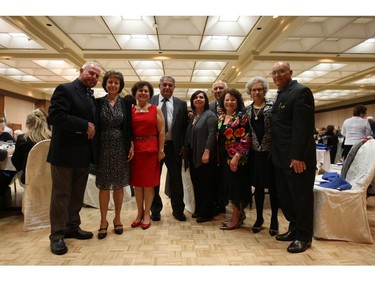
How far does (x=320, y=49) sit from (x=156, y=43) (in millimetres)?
4280

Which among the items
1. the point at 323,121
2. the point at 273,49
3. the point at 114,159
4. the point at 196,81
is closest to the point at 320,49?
the point at 273,49

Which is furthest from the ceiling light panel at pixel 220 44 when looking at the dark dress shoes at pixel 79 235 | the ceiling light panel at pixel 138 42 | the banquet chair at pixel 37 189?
the dark dress shoes at pixel 79 235

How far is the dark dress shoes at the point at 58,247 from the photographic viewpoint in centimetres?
221

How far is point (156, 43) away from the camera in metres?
7.29

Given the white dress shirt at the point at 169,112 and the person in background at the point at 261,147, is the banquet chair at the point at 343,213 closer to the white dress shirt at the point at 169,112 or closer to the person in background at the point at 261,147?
the person in background at the point at 261,147

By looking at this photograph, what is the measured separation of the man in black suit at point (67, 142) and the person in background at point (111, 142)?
14cm

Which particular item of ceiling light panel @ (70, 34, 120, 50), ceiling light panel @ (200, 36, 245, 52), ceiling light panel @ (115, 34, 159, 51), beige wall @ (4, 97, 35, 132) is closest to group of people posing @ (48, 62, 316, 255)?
ceiling light panel @ (200, 36, 245, 52)

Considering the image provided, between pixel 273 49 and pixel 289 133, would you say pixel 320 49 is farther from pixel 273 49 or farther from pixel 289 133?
pixel 289 133

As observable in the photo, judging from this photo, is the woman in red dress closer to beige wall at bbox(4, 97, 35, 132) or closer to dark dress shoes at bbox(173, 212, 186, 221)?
dark dress shoes at bbox(173, 212, 186, 221)

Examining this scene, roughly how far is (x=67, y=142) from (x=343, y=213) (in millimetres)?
2376

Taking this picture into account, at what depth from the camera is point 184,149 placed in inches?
127

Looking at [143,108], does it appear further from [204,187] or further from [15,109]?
Answer: [15,109]

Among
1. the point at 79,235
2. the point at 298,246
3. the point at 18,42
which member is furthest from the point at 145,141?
the point at 18,42

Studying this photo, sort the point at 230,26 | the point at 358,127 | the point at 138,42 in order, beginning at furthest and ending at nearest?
1. the point at 138,42
2. the point at 230,26
3. the point at 358,127
